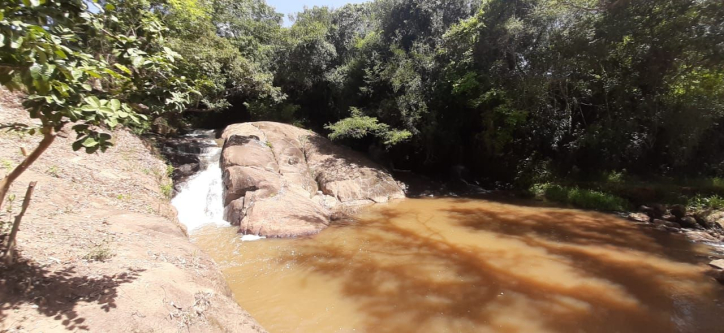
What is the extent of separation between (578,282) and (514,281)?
1.24 meters

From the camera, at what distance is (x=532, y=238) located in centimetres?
912

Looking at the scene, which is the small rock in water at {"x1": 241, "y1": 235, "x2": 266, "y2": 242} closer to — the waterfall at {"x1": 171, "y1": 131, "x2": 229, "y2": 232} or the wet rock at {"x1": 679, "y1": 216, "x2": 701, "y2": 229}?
the waterfall at {"x1": 171, "y1": 131, "x2": 229, "y2": 232}

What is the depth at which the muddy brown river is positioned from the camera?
536cm

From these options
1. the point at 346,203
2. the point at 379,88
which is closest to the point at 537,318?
the point at 346,203

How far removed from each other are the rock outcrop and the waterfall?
49cm

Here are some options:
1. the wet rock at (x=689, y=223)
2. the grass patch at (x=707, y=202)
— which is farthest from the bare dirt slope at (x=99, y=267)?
the grass patch at (x=707, y=202)

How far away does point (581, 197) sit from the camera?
42.5 ft

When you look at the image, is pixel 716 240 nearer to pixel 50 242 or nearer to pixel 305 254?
pixel 305 254

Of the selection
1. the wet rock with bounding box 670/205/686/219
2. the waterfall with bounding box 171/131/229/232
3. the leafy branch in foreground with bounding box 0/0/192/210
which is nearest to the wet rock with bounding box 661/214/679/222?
the wet rock with bounding box 670/205/686/219

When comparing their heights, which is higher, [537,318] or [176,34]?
[176,34]

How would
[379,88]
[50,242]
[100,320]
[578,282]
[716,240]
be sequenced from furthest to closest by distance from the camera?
[379,88] < [716,240] < [578,282] < [50,242] < [100,320]

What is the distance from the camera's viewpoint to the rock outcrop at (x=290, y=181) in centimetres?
994

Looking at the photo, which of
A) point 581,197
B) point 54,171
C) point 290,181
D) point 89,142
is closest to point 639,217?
point 581,197

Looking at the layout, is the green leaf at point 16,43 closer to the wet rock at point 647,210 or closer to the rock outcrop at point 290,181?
the rock outcrop at point 290,181
